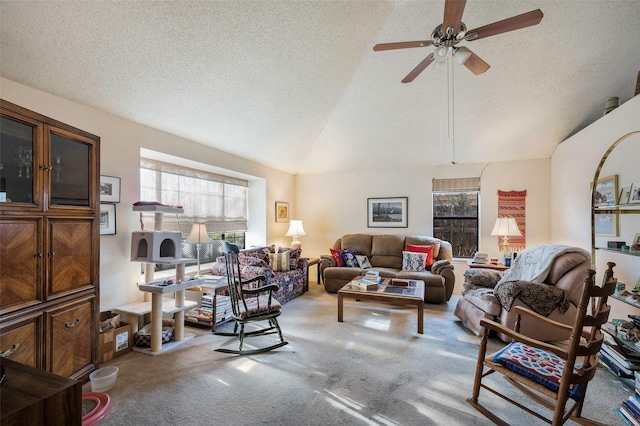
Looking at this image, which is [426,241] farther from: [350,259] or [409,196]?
[350,259]

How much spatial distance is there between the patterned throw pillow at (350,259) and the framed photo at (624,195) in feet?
11.2

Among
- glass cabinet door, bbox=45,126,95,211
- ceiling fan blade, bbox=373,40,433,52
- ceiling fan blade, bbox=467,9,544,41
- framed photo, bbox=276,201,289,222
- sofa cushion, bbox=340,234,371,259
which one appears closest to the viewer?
ceiling fan blade, bbox=467,9,544,41

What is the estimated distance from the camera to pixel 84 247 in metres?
2.24

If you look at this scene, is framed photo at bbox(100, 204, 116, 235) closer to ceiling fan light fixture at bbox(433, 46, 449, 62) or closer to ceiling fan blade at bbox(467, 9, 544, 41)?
ceiling fan light fixture at bbox(433, 46, 449, 62)

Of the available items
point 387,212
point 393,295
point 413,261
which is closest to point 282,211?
point 387,212

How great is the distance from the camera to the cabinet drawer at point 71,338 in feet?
6.39

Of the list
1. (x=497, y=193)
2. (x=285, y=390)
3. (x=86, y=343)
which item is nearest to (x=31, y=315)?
(x=86, y=343)

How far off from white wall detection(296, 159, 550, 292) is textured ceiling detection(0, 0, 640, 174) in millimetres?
339

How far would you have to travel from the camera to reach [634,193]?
8.64ft

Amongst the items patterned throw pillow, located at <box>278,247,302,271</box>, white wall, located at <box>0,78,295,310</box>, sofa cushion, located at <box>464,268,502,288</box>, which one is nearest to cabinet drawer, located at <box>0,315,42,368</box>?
white wall, located at <box>0,78,295,310</box>

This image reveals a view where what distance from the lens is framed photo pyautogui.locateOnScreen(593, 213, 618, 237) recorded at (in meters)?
3.06

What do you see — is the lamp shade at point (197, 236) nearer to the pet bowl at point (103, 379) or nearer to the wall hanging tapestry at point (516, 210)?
the pet bowl at point (103, 379)

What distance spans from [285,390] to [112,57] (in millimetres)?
3001

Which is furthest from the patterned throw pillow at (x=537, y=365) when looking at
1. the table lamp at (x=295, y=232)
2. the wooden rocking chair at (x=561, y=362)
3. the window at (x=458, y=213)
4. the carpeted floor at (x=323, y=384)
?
the table lamp at (x=295, y=232)
